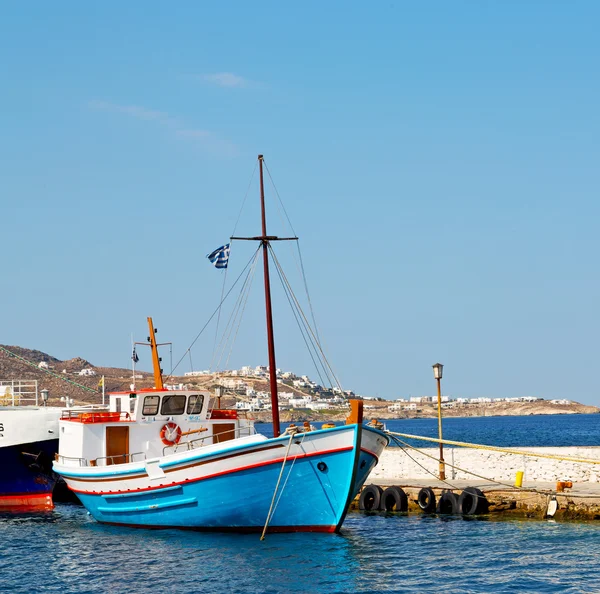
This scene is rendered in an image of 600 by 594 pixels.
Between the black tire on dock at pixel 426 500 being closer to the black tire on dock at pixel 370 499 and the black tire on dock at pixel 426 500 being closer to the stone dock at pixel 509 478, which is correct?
the stone dock at pixel 509 478

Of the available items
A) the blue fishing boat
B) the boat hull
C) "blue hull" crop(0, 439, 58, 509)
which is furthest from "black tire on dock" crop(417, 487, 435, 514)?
"blue hull" crop(0, 439, 58, 509)

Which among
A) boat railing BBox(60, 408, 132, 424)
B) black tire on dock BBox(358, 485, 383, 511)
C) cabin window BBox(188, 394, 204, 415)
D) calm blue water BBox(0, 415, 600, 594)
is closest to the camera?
calm blue water BBox(0, 415, 600, 594)

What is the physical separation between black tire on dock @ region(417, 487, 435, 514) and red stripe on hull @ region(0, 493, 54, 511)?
1547cm

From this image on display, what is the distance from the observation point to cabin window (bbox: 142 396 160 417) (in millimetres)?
31031

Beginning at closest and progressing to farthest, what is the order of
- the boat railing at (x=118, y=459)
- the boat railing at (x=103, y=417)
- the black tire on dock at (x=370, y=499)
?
the boat railing at (x=118, y=459)
the boat railing at (x=103, y=417)
the black tire on dock at (x=370, y=499)

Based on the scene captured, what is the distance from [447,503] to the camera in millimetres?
30469

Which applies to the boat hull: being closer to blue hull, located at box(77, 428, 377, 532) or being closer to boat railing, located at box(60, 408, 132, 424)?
blue hull, located at box(77, 428, 377, 532)

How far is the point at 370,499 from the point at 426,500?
2.18 m

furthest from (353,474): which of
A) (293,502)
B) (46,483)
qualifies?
(46,483)

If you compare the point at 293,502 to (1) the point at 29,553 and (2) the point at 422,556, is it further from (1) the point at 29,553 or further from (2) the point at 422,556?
(1) the point at 29,553

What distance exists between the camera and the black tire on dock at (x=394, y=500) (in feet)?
104

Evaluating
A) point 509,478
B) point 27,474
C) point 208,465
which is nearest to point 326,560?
point 208,465

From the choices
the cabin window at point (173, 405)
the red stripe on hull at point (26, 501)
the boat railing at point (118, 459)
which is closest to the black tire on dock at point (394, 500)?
the cabin window at point (173, 405)

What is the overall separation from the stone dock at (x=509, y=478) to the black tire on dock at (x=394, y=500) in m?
0.32
